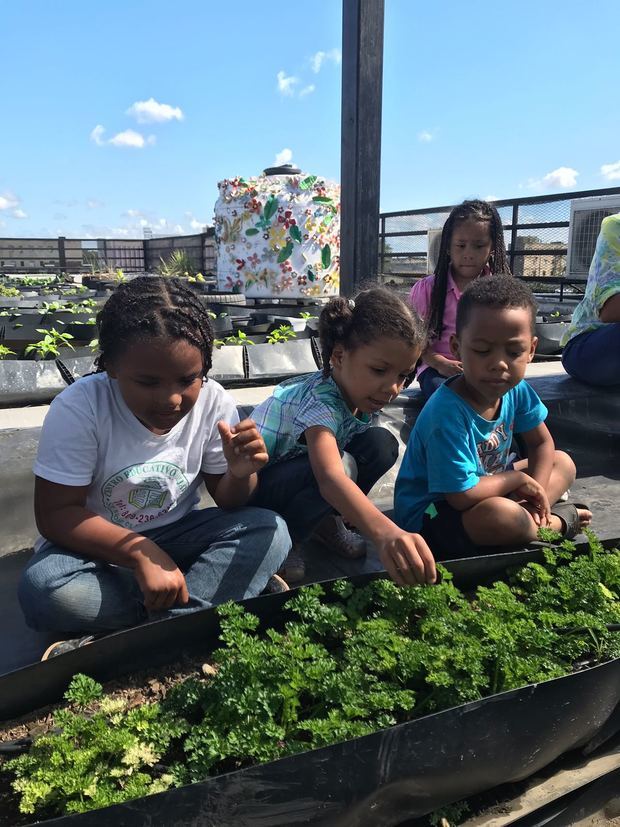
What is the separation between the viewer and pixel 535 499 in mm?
2123

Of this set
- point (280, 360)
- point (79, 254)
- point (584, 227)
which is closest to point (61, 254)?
point (79, 254)

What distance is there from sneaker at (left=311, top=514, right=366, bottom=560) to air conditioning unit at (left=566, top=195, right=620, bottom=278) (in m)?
7.38

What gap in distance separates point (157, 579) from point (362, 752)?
2.23 ft

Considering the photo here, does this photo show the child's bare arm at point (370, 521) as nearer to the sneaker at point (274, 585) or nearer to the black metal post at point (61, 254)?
the sneaker at point (274, 585)

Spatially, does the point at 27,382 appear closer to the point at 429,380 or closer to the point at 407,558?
the point at 429,380

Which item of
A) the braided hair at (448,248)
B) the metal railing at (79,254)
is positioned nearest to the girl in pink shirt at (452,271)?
the braided hair at (448,248)

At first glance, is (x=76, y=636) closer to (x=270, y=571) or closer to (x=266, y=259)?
(x=270, y=571)

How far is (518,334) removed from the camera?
205cm

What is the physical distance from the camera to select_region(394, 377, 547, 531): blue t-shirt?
198 cm

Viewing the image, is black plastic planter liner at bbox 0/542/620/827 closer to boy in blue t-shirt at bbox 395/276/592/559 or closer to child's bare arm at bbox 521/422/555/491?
boy in blue t-shirt at bbox 395/276/592/559

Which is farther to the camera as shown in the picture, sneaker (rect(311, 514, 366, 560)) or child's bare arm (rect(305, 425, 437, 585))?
sneaker (rect(311, 514, 366, 560))

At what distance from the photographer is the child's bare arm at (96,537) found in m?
1.62

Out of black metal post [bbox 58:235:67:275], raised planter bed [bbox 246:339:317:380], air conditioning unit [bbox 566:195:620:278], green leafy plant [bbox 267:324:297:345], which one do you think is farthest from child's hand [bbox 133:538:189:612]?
black metal post [bbox 58:235:67:275]

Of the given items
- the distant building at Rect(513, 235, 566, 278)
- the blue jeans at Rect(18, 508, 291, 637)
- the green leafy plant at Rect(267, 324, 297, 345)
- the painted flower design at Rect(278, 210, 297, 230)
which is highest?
the painted flower design at Rect(278, 210, 297, 230)
